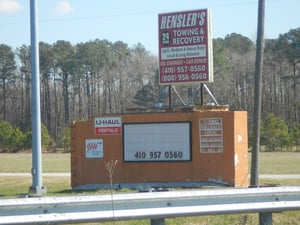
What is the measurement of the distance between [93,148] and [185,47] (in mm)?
5470

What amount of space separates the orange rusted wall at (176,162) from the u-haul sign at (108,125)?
146 millimetres

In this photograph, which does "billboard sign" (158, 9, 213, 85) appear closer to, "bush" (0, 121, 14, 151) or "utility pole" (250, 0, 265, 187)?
"utility pole" (250, 0, 265, 187)

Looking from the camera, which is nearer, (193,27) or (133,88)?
(193,27)

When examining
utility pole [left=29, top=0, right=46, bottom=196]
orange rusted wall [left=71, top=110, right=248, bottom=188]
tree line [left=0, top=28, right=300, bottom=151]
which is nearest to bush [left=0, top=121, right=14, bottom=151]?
tree line [left=0, top=28, right=300, bottom=151]

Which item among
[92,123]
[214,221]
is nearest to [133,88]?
[92,123]

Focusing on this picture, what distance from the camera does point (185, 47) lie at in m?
24.8

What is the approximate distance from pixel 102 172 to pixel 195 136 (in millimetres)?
4115

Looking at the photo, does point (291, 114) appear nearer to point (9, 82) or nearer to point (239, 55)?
point (239, 55)

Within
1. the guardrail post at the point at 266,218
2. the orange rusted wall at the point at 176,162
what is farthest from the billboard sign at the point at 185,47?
the guardrail post at the point at 266,218

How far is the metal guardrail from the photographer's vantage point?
7543 mm

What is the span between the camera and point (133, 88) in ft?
356

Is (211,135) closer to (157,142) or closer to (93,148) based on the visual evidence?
(157,142)

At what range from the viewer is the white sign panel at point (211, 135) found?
22.9m

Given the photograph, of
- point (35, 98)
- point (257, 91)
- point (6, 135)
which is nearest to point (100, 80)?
point (6, 135)
